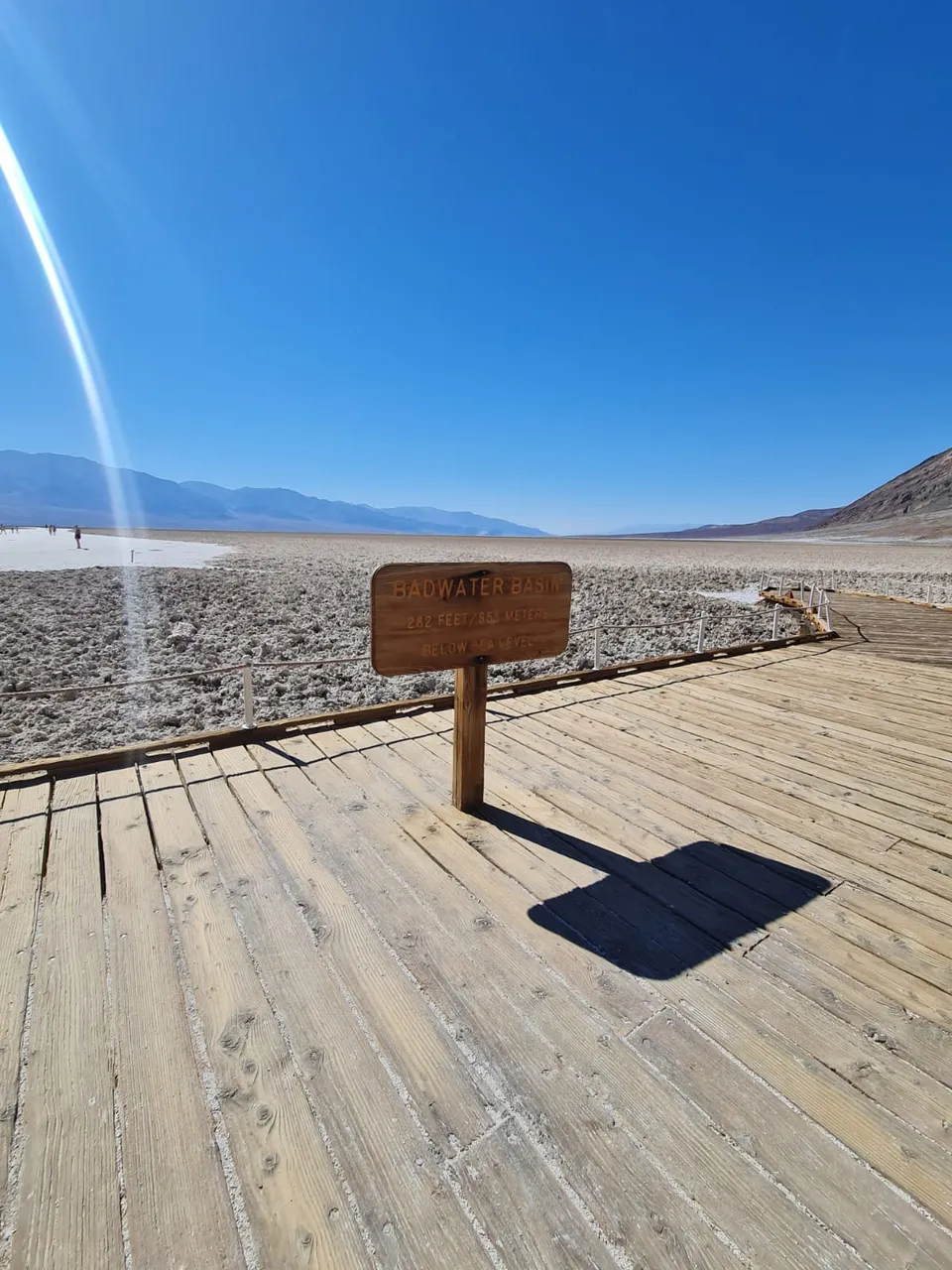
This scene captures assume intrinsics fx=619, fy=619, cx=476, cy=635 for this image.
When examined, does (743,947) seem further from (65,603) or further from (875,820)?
(65,603)

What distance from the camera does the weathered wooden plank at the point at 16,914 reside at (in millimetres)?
2211

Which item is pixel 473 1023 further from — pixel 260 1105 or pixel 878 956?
pixel 878 956

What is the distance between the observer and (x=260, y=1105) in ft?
6.95

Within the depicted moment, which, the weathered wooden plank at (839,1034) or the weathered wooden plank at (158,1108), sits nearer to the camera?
the weathered wooden plank at (158,1108)

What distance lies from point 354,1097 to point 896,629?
46.7ft

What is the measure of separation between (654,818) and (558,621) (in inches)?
58.9

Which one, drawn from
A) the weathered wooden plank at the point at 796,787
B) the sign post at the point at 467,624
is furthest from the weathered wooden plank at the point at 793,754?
the sign post at the point at 467,624

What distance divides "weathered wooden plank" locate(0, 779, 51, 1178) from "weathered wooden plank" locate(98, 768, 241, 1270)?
322 millimetres

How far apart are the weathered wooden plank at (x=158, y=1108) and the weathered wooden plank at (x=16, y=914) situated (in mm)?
322

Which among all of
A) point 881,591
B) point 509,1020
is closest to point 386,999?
point 509,1020

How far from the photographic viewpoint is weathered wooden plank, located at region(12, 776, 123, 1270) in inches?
67.9

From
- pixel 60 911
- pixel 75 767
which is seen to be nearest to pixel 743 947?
pixel 60 911

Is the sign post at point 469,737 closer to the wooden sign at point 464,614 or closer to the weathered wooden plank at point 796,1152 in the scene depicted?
the wooden sign at point 464,614

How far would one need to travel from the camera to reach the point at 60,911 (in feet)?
10.2
